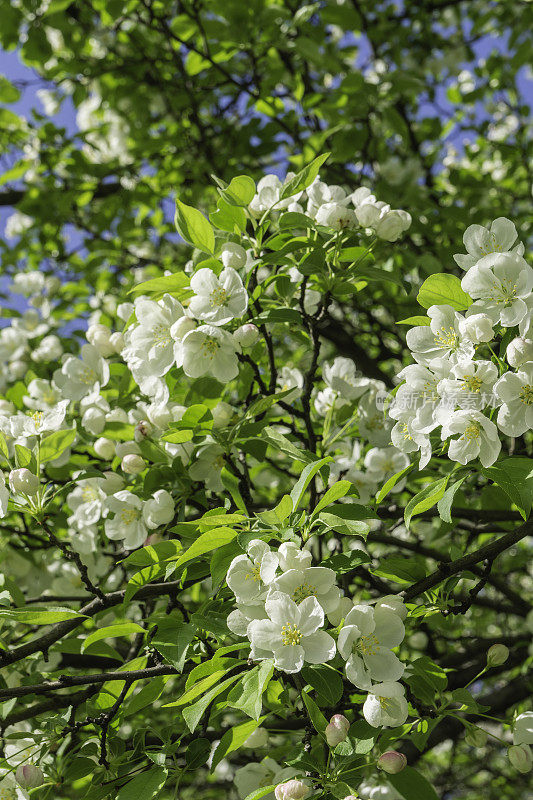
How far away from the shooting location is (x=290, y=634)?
4.31ft

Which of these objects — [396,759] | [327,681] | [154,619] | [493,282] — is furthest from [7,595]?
[493,282]

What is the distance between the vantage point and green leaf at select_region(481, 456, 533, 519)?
1346 mm

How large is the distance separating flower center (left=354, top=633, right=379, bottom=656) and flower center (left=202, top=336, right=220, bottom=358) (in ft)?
2.53

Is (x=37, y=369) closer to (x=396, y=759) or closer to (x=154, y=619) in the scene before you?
(x=154, y=619)

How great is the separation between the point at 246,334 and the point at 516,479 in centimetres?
73

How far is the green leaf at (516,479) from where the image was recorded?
135cm

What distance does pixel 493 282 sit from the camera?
1481 mm

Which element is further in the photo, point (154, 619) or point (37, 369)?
point (37, 369)

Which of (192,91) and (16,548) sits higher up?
(192,91)

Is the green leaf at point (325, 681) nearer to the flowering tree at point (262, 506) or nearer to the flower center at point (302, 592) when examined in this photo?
the flowering tree at point (262, 506)

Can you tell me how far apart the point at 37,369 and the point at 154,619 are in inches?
63.3

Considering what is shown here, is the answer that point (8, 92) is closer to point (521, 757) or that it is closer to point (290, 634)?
point (290, 634)

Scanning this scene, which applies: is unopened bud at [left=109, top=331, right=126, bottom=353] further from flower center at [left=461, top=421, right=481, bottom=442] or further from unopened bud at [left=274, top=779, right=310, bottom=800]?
unopened bud at [left=274, top=779, right=310, bottom=800]

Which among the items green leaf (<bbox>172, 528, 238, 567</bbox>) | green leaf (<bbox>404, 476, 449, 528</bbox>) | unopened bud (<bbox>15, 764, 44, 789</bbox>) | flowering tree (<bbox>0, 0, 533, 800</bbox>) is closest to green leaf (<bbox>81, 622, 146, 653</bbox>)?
flowering tree (<bbox>0, 0, 533, 800</bbox>)
